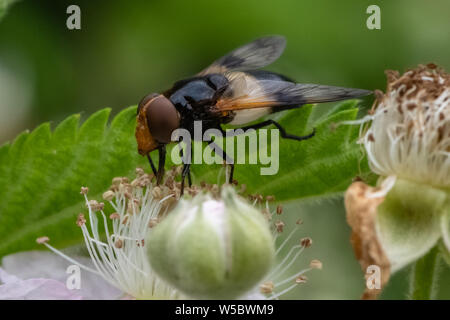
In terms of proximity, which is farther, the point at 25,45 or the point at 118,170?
the point at 25,45

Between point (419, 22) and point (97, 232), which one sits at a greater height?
point (419, 22)

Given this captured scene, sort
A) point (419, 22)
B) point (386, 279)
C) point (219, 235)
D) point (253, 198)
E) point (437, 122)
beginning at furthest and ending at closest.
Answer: point (419, 22) < point (253, 198) < point (437, 122) < point (386, 279) < point (219, 235)

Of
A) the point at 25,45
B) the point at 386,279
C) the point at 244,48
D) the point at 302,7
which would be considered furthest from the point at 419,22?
the point at 386,279

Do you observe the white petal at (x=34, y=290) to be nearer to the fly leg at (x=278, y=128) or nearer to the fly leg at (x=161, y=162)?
the fly leg at (x=161, y=162)

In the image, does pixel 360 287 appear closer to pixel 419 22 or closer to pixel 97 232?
pixel 419 22

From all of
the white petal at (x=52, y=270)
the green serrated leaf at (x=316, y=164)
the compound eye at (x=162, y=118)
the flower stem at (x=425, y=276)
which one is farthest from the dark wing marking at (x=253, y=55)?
the flower stem at (x=425, y=276)

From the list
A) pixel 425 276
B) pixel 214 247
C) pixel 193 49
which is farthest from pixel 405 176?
pixel 193 49

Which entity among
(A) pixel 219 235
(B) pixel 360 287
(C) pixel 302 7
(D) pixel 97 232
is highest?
(C) pixel 302 7

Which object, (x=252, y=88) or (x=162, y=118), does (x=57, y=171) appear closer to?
(x=162, y=118)
